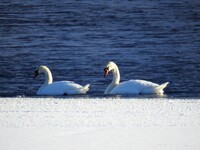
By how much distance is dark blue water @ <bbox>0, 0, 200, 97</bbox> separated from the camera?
20.9m

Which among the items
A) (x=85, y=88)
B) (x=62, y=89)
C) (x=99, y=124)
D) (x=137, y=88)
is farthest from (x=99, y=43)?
(x=99, y=124)

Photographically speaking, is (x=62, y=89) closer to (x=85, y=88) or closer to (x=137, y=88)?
(x=85, y=88)

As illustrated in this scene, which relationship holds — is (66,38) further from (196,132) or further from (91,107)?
(196,132)

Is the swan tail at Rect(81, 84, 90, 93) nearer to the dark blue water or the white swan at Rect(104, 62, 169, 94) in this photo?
the dark blue water

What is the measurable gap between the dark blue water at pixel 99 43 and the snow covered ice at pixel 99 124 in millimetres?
5536

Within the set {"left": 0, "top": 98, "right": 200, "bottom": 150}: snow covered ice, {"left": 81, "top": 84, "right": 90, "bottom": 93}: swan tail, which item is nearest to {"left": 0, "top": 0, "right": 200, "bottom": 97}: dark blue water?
{"left": 81, "top": 84, "right": 90, "bottom": 93}: swan tail

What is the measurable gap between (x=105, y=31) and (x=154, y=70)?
10.5 m

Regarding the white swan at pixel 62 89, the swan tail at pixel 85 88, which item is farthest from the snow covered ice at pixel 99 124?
the white swan at pixel 62 89

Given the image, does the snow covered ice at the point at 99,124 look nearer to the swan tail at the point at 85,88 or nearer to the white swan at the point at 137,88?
the swan tail at the point at 85,88

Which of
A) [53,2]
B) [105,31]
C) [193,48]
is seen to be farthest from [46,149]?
[53,2]

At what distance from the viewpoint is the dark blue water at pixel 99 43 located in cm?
2086

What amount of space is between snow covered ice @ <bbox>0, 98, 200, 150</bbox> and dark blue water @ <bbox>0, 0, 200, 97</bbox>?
5536mm

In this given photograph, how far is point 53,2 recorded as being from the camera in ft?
153

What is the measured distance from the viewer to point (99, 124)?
1067 centimetres
